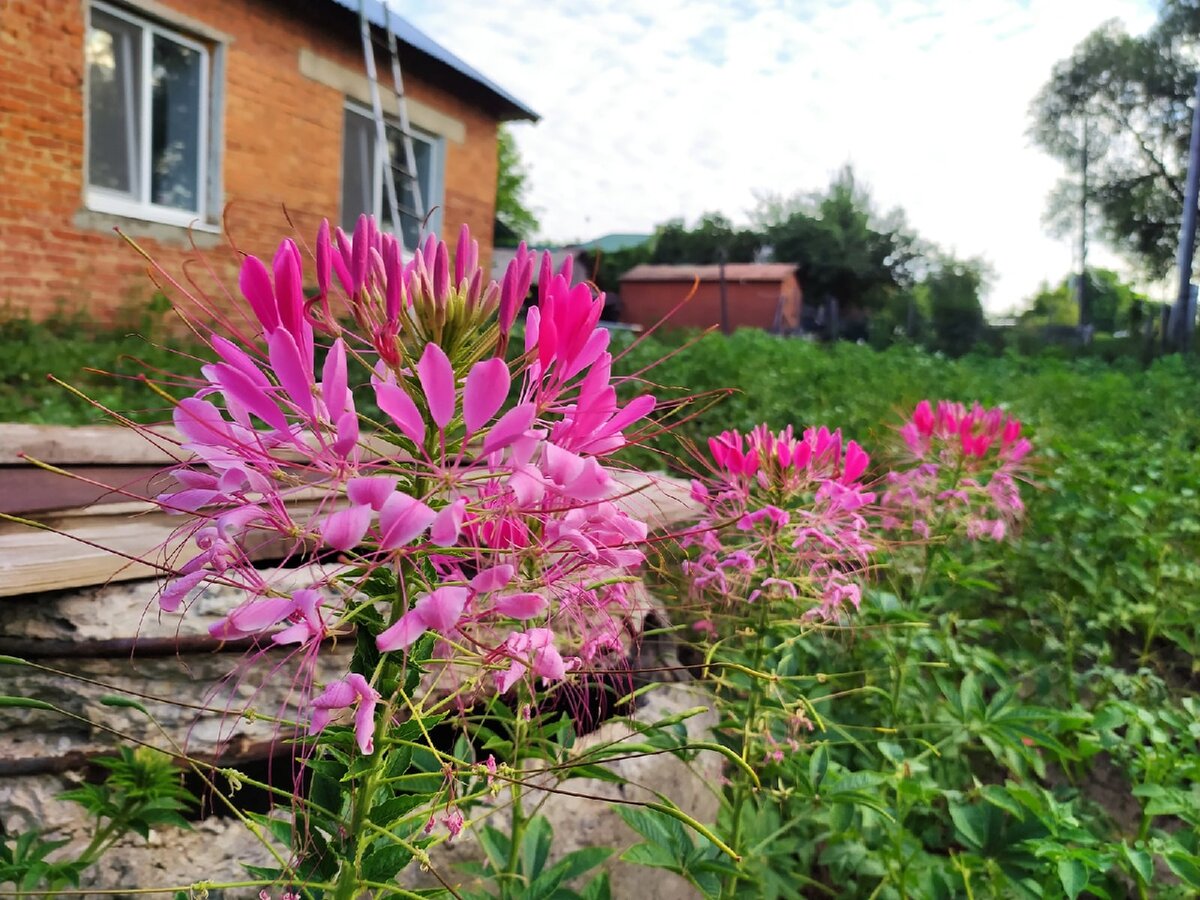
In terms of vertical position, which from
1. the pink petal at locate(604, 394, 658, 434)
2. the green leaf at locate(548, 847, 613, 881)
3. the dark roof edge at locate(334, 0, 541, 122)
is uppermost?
the dark roof edge at locate(334, 0, 541, 122)

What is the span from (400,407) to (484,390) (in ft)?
0.25

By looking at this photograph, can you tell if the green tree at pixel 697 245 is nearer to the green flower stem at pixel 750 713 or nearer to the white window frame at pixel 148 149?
the white window frame at pixel 148 149

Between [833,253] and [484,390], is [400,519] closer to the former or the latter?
[484,390]

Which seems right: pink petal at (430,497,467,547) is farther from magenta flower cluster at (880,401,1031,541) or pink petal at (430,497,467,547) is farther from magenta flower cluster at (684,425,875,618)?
magenta flower cluster at (880,401,1031,541)

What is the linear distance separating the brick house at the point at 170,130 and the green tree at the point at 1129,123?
79.8 ft

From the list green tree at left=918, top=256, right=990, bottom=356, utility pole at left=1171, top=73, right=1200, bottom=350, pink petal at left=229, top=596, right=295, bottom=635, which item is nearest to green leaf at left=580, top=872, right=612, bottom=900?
pink petal at left=229, top=596, right=295, bottom=635

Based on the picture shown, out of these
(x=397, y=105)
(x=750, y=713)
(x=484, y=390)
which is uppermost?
(x=397, y=105)

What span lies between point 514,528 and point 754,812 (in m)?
1.30

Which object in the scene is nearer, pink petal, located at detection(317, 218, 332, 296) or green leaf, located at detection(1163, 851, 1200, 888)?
pink petal, located at detection(317, 218, 332, 296)

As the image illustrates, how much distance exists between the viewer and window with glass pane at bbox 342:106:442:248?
7.94 metres

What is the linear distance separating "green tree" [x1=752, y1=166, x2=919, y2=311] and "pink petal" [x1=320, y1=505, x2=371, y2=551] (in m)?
34.1

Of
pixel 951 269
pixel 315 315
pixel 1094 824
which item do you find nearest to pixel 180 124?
pixel 315 315

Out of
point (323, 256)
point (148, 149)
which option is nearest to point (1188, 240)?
point (148, 149)

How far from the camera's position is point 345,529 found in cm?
66
